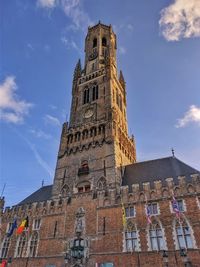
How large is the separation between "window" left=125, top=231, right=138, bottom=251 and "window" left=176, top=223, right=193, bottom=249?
13.5 ft

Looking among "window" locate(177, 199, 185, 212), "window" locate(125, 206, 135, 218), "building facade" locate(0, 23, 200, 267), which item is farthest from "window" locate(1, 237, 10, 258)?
"window" locate(177, 199, 185, 212)

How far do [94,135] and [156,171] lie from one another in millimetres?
10357

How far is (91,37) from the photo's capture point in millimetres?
52781

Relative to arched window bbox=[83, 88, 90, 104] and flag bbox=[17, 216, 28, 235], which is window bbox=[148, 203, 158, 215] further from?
arched window bbox=[83, 88, 90, 104]

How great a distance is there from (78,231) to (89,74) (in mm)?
29238

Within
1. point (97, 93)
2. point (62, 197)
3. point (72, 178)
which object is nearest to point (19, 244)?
point (62, 197)

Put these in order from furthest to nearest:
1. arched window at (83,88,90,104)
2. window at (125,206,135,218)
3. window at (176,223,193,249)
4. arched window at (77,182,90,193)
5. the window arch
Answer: arched window at (83,88,90,104) < arched window at (77,182,90,193) < window at (125,206,135,218) < the window arch < window at (176,223,193,249)

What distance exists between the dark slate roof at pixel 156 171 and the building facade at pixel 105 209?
0.12m

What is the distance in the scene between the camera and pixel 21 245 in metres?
28.0

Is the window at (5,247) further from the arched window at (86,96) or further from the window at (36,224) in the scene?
the arched window at (86,96)

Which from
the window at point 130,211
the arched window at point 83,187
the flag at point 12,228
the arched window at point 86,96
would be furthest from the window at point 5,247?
the arched window at point 86,96

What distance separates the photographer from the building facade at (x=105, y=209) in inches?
857

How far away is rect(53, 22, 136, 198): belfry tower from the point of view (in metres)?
29.8

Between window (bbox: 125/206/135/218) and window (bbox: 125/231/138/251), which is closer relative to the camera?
window (bbox: 125/231/138/251)
